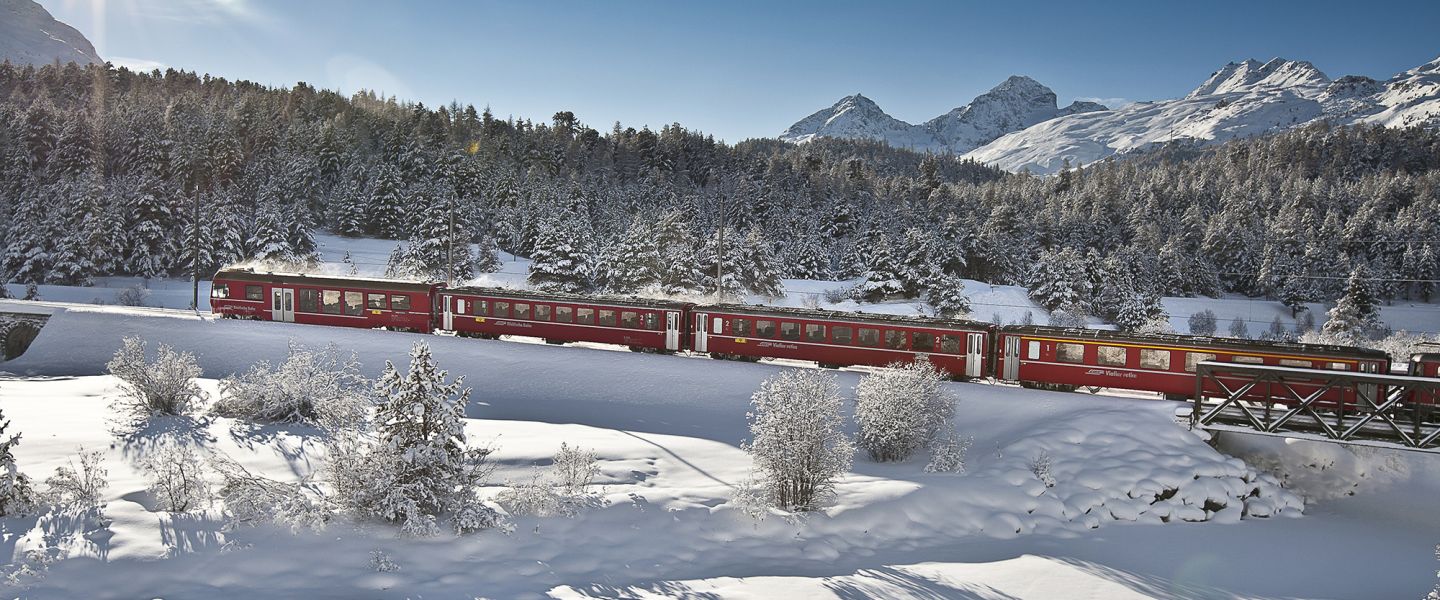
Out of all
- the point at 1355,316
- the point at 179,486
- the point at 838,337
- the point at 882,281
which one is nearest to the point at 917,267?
the point at 882,281

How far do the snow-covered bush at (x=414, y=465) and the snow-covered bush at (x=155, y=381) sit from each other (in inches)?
380

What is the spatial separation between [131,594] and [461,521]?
4139 millimetres

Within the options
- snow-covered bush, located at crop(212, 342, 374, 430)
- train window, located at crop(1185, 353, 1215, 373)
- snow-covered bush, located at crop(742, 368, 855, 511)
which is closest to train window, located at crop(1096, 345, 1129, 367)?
train window, located at crop(1185, 353, 1215, 373)

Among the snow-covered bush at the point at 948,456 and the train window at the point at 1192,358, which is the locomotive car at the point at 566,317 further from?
the train window at the point at 1192,358

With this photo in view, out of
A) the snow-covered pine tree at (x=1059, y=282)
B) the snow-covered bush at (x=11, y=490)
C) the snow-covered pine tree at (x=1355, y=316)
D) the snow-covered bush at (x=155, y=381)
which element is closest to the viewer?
the snow-covered bush at (x=11, y=490)

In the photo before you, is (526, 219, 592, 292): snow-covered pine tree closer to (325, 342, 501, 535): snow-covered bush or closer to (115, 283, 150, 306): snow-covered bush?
(115, 283, 150, 306): snow-covered bush

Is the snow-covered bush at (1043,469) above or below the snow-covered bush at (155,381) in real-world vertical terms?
below

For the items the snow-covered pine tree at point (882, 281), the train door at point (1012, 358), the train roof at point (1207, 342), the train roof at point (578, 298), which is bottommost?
the train door at point (1012, 358)

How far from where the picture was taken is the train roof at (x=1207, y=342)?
21000 millimetres

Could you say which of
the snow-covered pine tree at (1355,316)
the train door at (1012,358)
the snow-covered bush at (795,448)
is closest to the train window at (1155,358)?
the train door at (1012,358)

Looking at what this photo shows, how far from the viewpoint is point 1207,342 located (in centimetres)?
2183

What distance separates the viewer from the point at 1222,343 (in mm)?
21828

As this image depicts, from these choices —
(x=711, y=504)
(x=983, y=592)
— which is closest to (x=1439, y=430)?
(x=983, y=592)

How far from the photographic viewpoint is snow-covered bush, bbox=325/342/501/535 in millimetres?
12031
